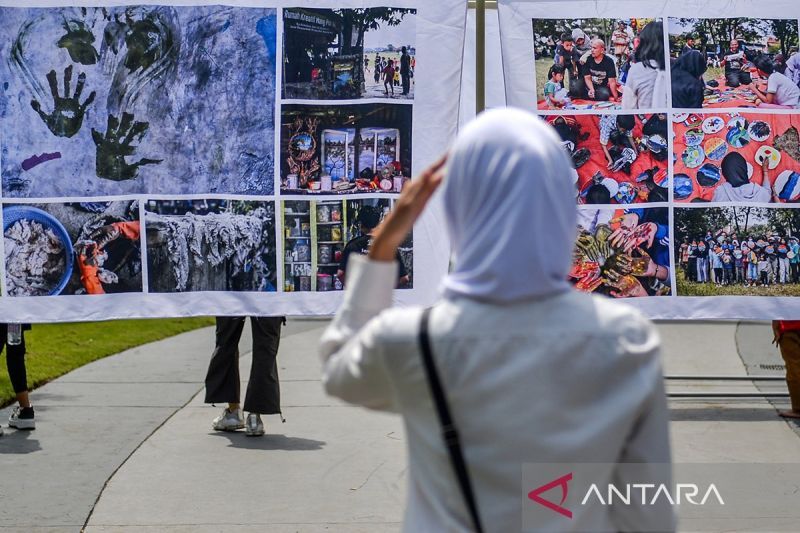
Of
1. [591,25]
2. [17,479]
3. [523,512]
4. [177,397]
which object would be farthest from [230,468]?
[523,512]

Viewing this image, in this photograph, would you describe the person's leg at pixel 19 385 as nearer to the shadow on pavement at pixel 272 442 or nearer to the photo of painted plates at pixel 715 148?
the shadow on pavement at pixel 272 442

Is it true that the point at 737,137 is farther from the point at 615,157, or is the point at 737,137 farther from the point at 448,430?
the point at 448,430

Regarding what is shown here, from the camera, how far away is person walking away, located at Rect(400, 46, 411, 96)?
4.39 m

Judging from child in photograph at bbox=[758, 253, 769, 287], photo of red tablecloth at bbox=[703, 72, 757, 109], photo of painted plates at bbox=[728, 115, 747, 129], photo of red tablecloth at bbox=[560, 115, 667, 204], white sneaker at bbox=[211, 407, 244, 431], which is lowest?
white sneaker at bbox=[211, 407, 244, 431]

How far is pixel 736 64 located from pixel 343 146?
155 cm

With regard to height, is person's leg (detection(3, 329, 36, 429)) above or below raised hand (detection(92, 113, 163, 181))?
below

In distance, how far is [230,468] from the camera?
7098 mm

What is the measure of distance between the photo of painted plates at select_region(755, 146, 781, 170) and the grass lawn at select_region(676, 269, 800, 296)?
0.47 meters

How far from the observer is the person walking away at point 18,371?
26.2 feet

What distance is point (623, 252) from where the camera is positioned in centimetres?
450

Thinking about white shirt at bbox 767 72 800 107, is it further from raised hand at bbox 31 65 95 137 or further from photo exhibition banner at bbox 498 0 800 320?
raised hand at bbox 31 65 95 137

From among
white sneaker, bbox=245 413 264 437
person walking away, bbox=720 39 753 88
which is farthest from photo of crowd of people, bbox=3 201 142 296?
white sneaker, bbox=245 413 264 437

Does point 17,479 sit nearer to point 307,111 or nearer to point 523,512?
point 307,111

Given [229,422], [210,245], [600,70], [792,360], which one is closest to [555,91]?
[600,70]
